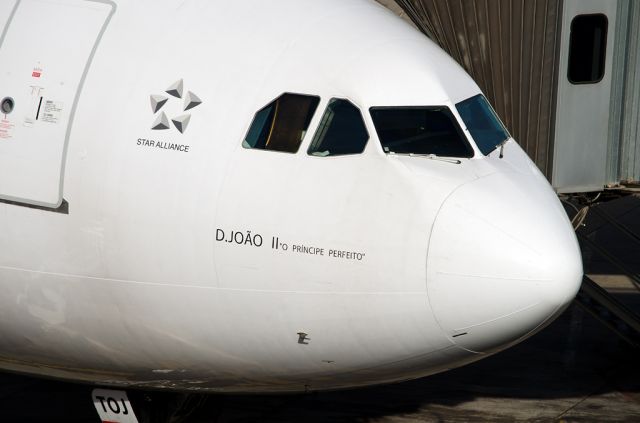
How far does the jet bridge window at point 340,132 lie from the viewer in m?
9.43

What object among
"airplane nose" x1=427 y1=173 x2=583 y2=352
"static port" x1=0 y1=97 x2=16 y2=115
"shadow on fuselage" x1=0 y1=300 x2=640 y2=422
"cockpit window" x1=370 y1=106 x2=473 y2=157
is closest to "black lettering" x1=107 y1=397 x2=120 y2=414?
"static port" x1=0 y1=97 x2=16 y2=115

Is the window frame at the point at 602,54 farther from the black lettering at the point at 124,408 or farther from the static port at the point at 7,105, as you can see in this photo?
the static port at the point at 7,105

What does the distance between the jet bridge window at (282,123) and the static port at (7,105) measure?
6.83 feet

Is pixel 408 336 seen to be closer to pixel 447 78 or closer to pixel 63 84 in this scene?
pixel 447 78

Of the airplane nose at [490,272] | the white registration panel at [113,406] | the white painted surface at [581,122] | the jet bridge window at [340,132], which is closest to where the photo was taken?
Answer: the airplane nose at [490,272]

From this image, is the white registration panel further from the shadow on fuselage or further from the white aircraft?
the shadow on fuselage

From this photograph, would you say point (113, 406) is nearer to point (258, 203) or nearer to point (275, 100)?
point (258, 203)

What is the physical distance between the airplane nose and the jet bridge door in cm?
316

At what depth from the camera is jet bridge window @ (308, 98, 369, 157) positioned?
30.9ft

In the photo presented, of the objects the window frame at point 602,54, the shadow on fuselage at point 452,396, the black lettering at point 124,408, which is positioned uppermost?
the window frame at point 602,54

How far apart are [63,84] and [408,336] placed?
351 cm

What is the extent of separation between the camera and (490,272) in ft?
29.5

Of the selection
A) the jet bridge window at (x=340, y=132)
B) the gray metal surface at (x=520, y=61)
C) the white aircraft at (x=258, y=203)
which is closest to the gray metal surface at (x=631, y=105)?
the gray metal surface at (x=520, y=61)

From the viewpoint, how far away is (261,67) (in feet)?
31.7
